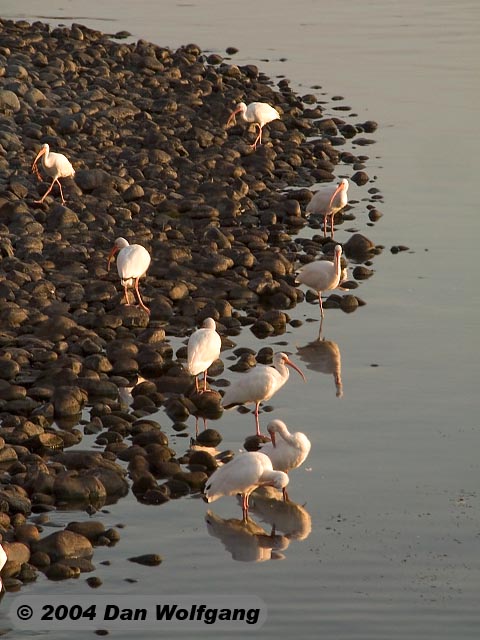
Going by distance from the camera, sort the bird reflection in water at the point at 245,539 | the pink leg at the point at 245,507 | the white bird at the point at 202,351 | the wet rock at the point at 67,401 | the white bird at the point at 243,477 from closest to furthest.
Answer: the bird reflection in water at the point at 245,539, the white bird at the point at 243,477, the pink leg at the point at 245,507, the wet rock at the point at 67,401, the white bird at the point at 202,351

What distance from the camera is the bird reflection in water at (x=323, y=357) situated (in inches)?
628

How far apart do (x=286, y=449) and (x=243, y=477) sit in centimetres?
92

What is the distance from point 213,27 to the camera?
37406mm

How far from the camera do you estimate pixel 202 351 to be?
47.1ft

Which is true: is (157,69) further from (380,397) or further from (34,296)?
(380,397)

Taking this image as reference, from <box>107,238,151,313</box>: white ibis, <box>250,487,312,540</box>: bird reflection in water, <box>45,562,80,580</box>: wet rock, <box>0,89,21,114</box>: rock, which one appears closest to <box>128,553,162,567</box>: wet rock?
<box>45,562,80,580</box>: wet rock

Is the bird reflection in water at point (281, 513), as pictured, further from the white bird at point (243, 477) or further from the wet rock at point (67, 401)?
the wet rock at point (67, 401)

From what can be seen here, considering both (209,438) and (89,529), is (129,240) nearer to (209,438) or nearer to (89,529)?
(209,438)

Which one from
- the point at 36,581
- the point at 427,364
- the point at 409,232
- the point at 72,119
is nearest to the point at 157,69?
the point at 72,119

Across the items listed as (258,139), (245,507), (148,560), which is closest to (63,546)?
(148,560)

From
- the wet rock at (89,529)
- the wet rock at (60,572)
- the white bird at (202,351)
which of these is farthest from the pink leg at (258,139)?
the wet rock at (60,572)

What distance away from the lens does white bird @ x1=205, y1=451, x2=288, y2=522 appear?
39.0 feet

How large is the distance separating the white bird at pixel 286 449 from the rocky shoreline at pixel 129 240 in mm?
629

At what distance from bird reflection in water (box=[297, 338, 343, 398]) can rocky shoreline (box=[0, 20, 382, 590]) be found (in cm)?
57
